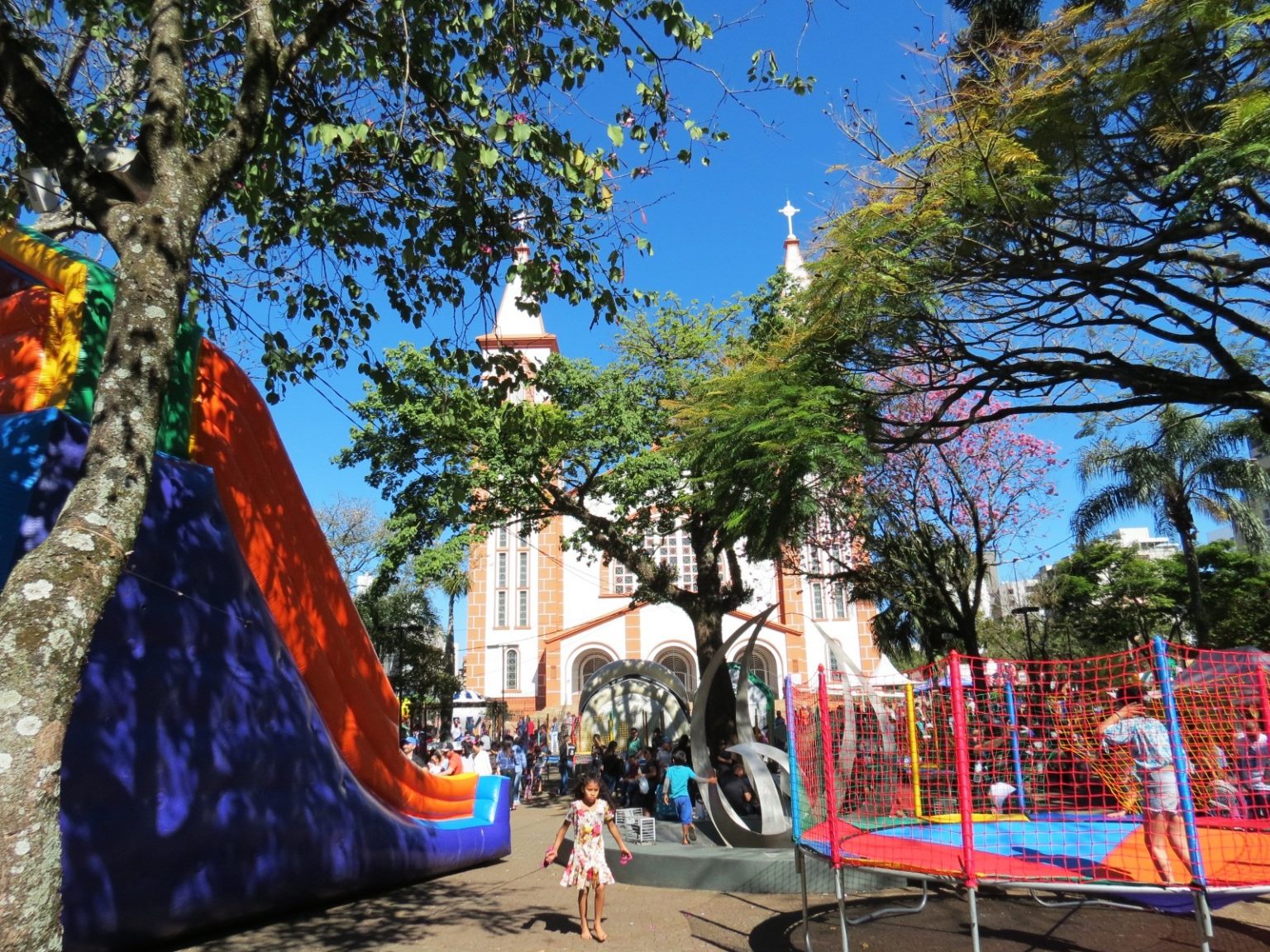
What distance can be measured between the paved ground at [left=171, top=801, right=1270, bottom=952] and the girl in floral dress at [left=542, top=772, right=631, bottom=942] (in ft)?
0.69

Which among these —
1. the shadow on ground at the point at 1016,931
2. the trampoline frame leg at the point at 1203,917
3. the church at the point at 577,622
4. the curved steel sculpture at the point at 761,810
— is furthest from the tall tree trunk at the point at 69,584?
the church at the point at 577,622

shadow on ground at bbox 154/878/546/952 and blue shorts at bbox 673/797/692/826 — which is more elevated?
blue shorts at bbox 673/797/692/826

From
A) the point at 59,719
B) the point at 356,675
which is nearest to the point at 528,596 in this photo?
the point at 356,675

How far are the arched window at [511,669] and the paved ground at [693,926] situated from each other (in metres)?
26.1

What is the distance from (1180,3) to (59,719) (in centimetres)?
853

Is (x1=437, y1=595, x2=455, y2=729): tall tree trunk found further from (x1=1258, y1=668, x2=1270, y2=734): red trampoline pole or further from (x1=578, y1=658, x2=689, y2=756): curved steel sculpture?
(x1=1258, y1=668, x2=1270, y2=734): red trampoline pole

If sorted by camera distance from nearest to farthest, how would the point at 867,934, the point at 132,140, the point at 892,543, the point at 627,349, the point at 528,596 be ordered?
the point at 867,934, the point at 132,140, the point at 627,349, the point at 892,543, the point at 528,596

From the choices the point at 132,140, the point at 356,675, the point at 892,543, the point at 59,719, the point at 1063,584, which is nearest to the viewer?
the point at 59,719

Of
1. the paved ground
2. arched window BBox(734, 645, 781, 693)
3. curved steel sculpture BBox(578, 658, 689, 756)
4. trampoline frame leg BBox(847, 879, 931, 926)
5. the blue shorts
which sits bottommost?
the paved ground

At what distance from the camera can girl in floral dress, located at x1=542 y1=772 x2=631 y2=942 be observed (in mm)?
6965

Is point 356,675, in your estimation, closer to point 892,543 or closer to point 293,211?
point 293,211

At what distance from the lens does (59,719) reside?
9.70 ft

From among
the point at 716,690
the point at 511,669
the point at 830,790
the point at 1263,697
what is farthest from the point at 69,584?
the point at 511,669

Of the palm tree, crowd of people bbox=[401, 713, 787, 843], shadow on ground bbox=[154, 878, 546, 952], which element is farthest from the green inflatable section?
the palm tree
